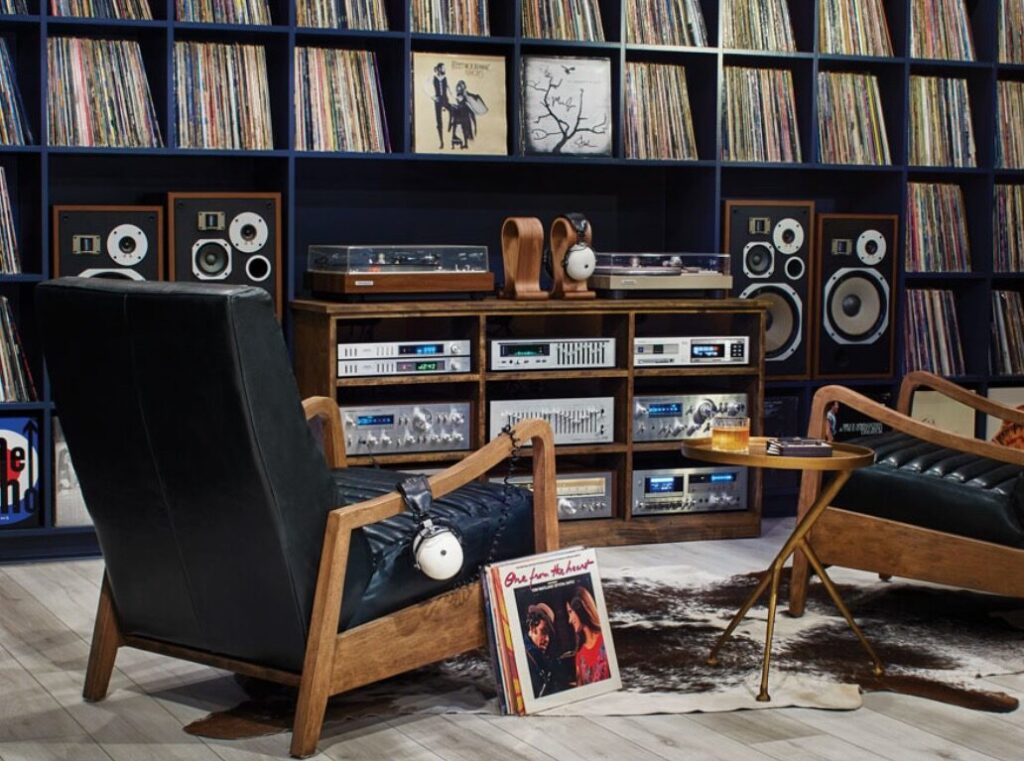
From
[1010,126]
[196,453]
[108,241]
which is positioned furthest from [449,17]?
[196,453]

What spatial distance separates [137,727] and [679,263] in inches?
100.0

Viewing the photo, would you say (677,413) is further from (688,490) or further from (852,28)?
(852,28)

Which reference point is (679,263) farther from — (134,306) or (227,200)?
(134,306)

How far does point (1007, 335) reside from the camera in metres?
5.79

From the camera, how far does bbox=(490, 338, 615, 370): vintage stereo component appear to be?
468 cm

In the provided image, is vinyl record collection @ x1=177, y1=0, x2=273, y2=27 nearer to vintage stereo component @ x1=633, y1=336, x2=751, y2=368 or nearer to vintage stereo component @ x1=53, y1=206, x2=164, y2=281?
vintage stereo component @ x1=53, y1=206, x2=164, y2=281

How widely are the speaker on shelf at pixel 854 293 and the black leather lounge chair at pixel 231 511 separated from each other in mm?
2421

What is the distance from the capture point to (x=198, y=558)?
9.63 feet

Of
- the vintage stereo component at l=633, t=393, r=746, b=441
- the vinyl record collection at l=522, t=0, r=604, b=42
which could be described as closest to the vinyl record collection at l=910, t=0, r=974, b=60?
the vinyl record collection at l=522, t=0, r=604, b=42

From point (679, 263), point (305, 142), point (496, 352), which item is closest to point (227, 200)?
point (305, 142)

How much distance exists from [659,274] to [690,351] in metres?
0.26

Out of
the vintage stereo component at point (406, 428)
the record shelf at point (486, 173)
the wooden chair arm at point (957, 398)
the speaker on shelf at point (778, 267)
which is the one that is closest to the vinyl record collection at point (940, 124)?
the record shelf at point (486, 173)

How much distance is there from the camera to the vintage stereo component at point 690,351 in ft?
15.9

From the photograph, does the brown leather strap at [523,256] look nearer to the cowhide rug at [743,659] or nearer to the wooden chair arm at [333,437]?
the cowhide rug at [743,659]
